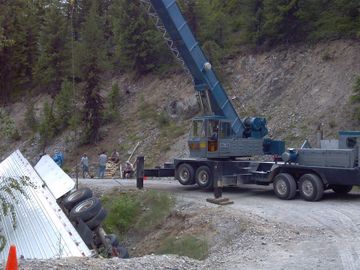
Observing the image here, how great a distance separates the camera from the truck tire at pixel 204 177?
20906 millimetres

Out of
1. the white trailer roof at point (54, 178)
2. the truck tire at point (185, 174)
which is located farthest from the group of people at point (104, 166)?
the truck tire at point (185, 174)

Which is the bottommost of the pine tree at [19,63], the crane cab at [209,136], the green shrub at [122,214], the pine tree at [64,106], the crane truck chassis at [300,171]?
the green shrub at [122,214]

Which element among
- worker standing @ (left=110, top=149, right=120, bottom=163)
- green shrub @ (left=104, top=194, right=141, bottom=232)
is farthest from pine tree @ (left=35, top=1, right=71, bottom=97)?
green shrub @ (left=104, top=194, right=141, bottom=232)

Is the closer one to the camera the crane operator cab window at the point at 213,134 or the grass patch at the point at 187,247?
the grass patch at the point at 187,247

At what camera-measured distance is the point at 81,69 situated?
1551 inches

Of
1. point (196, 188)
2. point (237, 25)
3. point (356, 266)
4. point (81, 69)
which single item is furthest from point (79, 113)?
point (356, 266)

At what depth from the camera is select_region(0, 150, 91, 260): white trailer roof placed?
1142cm

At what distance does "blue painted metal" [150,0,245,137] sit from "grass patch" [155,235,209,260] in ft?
24.5

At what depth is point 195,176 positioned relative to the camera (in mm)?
21500

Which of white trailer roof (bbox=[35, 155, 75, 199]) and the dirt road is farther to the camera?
white trailer roof (bbox=[35, 155, 75, 199])

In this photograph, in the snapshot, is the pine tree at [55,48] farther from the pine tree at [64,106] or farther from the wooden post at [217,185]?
the wooden post at [217,185]

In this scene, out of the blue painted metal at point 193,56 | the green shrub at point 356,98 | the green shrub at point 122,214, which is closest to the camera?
the green shrub at point 122,214

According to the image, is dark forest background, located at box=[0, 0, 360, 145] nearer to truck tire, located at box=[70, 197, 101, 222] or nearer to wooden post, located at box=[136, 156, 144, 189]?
wooden post, located at box=[136, 156, 144, 189]

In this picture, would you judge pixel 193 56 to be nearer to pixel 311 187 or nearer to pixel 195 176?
pixel 195 176
